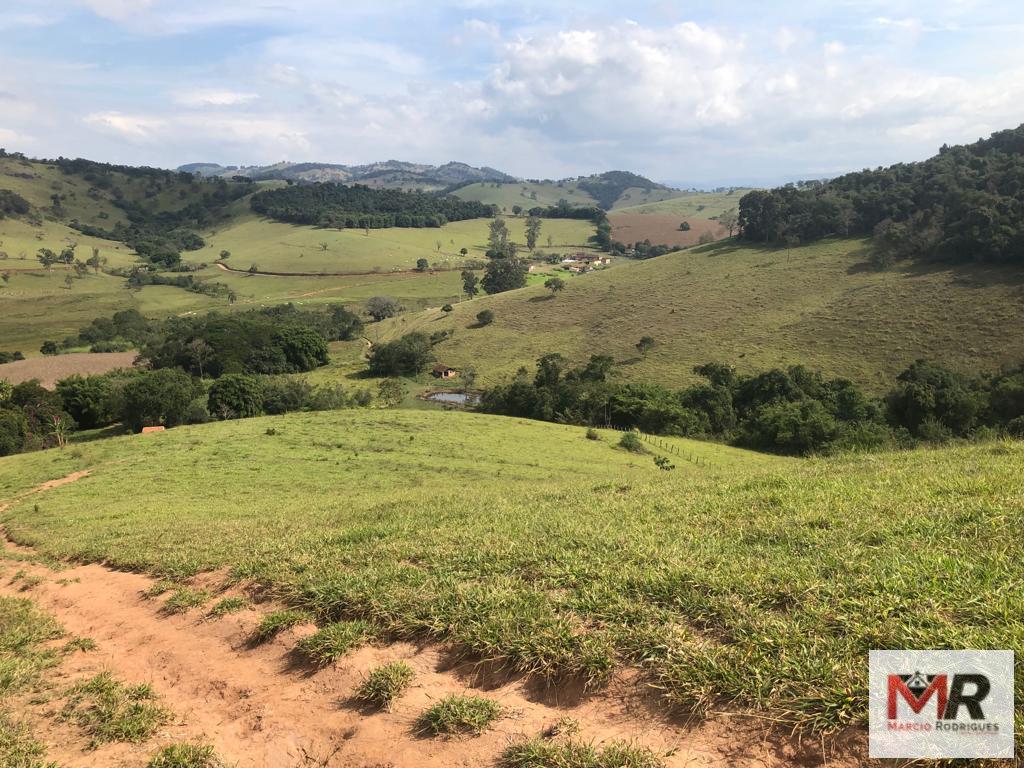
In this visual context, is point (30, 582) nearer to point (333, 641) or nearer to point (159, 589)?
point (159, 589)

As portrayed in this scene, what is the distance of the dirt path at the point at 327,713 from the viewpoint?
397 centimetres

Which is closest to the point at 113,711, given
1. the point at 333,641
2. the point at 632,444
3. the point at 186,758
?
the point at 186,758

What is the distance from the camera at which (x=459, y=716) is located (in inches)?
173

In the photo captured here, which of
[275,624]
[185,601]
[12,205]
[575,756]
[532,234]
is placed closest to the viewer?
[575,756]

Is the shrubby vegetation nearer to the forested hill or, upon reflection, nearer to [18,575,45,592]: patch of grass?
[18,575,45,592]: patch of grass

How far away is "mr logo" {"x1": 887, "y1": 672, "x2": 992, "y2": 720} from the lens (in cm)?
374

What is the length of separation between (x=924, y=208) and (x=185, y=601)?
106 metres

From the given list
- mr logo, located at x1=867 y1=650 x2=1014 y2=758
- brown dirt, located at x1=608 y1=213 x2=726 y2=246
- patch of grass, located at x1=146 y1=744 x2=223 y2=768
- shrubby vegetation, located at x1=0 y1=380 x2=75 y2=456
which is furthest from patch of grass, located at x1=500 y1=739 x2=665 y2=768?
brown dirt, located at x1=608 y1=213 x2=726 y2=246

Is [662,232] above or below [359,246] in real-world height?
above

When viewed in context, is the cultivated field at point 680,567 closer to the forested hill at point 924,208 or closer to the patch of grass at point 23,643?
the patch of grass at point 23,643

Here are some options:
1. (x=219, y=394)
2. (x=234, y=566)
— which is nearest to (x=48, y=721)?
(x=234, y=566)

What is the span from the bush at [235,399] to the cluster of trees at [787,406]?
22111 mm

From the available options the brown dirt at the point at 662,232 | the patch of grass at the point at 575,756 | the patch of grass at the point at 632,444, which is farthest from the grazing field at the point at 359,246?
the patch of grass at the point at 575,756

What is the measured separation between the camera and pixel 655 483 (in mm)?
13070
